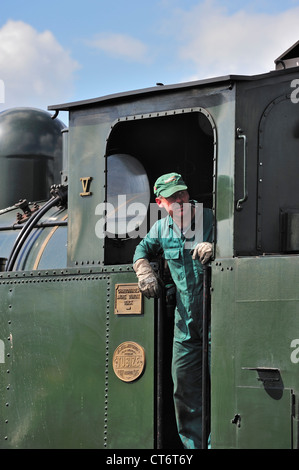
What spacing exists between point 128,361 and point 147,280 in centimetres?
58

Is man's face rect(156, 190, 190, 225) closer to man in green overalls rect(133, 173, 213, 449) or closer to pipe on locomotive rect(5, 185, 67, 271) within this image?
man in green overalls rect(133, 173, 213, 449)

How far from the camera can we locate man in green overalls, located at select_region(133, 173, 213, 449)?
487 cm

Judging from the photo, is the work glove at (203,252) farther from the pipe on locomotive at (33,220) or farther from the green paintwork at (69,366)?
the pipe on locomotive at (33,220)

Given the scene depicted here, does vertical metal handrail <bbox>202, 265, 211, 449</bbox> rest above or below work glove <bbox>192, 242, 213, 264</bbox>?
below

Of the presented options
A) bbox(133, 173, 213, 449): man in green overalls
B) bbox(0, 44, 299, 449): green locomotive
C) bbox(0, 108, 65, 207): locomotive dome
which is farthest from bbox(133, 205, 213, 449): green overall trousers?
bbox(0, 108, 65, 207): locomotive dome

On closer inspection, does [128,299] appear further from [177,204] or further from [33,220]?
[33,220]

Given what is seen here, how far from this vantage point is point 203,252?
4707 millimetres

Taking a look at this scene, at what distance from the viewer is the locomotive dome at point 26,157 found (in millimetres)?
8352

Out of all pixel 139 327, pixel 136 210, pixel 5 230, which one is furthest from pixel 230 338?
pixel 5 230

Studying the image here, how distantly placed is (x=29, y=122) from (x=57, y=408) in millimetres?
4111

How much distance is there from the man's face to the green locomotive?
0.32m

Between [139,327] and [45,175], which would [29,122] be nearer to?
[45,175]

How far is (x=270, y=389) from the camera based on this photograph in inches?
170

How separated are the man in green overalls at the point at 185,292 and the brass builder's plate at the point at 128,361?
220mm
